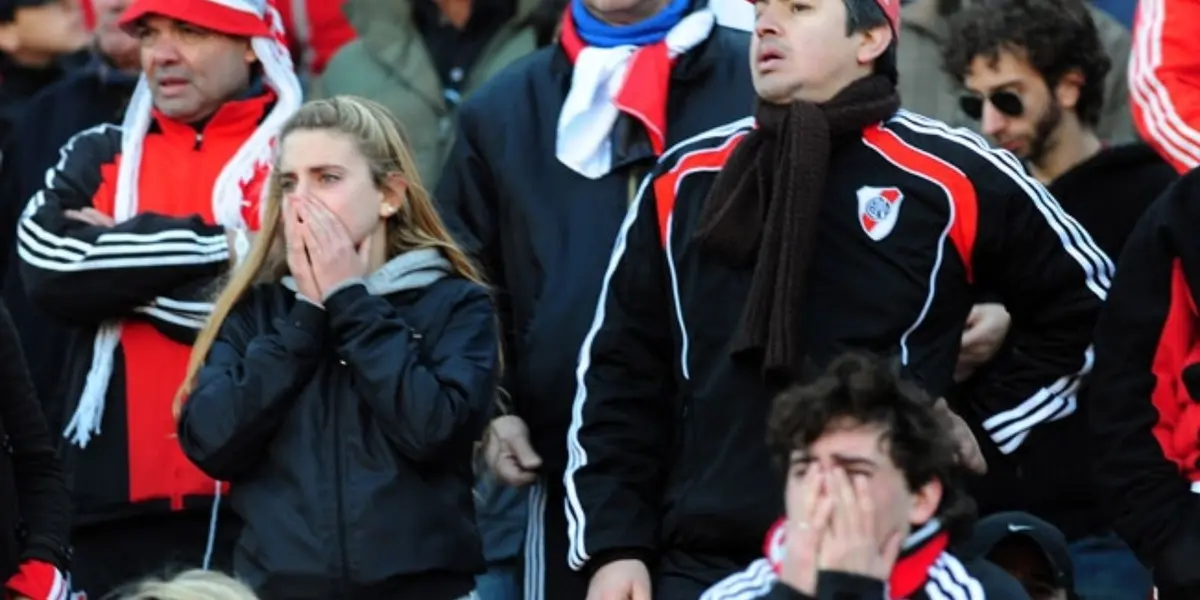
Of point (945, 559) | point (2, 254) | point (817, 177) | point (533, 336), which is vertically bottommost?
point (2, 254)

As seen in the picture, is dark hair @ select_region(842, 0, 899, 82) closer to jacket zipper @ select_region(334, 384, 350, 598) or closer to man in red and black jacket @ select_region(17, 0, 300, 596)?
jacket zipper @ select_region(334, 384, 350, 598)

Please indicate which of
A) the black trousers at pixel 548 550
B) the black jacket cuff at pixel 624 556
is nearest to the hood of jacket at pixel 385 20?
the black trousers at pixel 548 550

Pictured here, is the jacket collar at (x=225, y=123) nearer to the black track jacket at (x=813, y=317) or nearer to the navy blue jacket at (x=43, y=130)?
the navy blue jacket at (x=43, y=130)

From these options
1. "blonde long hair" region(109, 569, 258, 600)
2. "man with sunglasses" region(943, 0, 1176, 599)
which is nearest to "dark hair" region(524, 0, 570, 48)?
"man with sunglasses" region(943, 0, 1176, 599)

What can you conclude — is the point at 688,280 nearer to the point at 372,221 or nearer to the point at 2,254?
the point at 372,221

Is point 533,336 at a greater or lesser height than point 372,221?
lesser

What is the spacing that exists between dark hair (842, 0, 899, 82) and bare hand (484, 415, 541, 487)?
4.38 feet

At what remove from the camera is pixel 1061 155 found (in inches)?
282

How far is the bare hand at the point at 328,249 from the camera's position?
6.03 meters

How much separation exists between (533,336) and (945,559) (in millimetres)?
1787

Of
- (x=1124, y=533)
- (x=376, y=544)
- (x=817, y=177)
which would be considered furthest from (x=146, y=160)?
(x=1124, y=533)

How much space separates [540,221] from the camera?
672 cm

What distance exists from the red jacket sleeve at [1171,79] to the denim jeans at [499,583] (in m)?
1.97

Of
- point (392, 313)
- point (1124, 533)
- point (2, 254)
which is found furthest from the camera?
point (2, 254)
